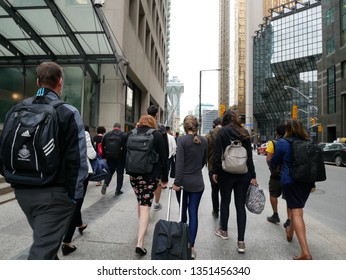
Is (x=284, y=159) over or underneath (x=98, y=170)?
over

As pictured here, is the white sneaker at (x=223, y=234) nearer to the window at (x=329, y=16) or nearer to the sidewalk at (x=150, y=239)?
the sidewalk at (x=150, y=239)

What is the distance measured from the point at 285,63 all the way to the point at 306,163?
8513 centimetres

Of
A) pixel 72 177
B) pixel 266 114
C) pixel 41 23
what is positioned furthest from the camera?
pixel 266 114

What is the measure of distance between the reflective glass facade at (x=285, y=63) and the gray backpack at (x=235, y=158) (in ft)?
246

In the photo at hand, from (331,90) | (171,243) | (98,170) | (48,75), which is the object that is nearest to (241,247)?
(171,243)

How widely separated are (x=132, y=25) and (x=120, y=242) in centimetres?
1563

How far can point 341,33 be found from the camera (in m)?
36.4

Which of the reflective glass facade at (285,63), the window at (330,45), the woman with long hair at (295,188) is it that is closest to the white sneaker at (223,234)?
the woman with long hair at (295,188)

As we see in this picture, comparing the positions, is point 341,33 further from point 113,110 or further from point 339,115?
point 113,110

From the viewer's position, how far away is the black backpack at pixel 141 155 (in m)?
3.64

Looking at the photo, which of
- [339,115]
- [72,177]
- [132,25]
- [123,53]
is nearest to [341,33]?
[339,115]

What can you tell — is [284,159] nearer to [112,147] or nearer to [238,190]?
[238,190]

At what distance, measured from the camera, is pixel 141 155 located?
365 cm

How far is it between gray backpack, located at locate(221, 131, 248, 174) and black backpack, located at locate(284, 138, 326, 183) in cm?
61
